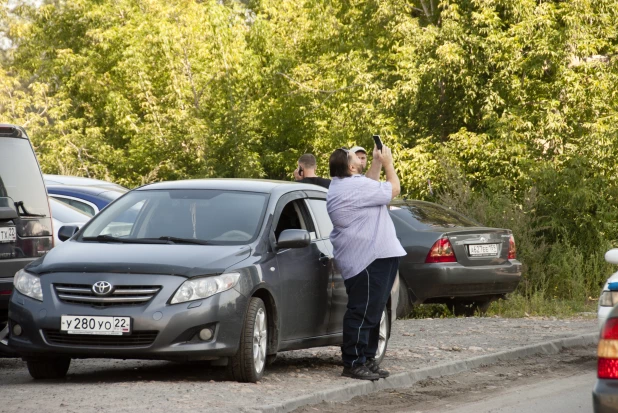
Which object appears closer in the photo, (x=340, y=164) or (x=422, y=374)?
(x=340, y=164)

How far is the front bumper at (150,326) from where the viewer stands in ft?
26.3

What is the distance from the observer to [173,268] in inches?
321

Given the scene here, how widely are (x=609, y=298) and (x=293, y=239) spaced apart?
235 centimetres

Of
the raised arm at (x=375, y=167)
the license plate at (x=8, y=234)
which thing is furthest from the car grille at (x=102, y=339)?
the raised arm at (x=375, y=167)

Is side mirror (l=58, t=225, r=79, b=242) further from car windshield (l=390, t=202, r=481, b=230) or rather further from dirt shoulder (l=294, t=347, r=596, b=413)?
car windshield (l=390, t=202, r=481, b=230)

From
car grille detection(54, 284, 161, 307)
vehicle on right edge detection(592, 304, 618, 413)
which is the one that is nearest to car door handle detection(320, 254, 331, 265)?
car grille detection(54, 284, 161, 307)

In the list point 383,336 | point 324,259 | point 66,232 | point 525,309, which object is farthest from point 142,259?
point 525,309

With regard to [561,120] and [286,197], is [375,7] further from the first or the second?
[286,197]

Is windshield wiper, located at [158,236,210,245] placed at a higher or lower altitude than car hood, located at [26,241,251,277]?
higher

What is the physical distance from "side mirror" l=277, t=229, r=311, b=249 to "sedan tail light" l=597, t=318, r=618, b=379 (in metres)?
4.22

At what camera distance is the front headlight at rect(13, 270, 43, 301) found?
835cm

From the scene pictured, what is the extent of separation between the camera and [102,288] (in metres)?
8.11

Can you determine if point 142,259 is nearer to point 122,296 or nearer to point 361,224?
point 122,296

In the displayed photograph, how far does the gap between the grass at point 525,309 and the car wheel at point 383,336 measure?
17.0ft
